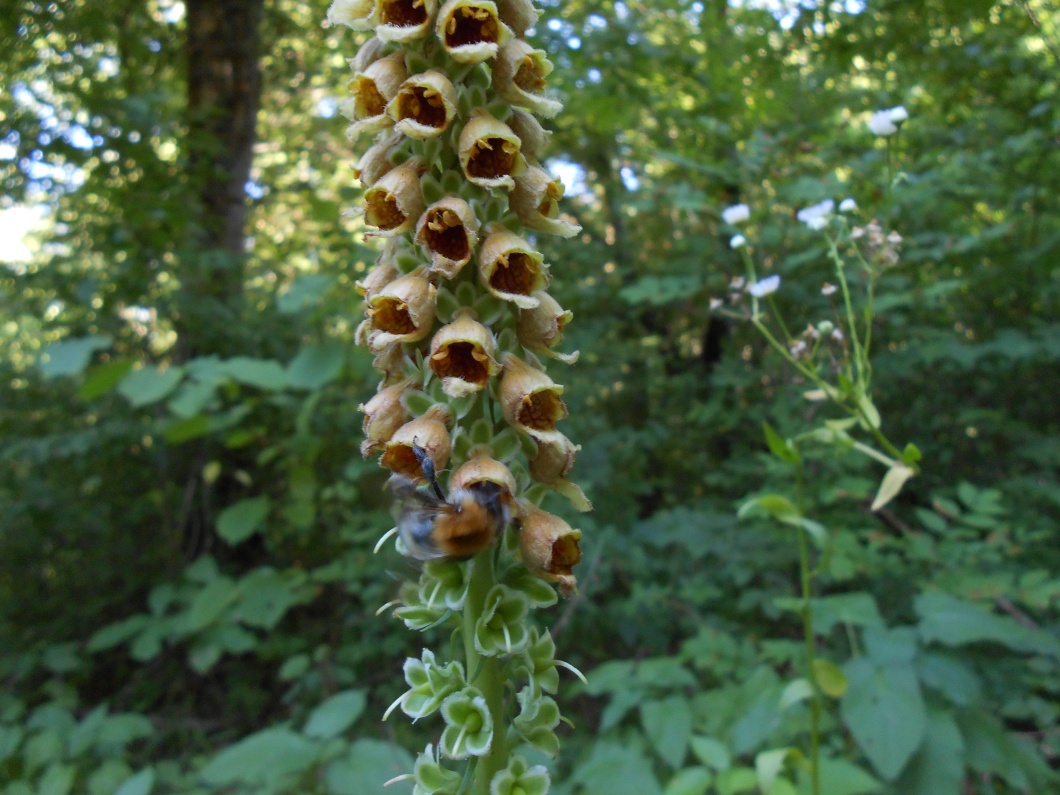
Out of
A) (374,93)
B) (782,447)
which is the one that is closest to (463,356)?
(374,93)

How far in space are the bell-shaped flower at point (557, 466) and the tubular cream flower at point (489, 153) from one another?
0.39 metres

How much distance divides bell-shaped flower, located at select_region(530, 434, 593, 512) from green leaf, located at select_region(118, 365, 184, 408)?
3332 mm

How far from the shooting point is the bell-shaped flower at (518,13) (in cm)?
119

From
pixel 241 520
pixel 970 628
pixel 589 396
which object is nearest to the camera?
pixel 970 628

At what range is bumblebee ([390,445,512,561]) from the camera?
1.09 meters

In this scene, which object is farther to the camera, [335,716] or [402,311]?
[335,716]

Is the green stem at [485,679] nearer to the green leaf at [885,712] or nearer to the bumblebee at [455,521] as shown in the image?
the bumblebee at [455,521]

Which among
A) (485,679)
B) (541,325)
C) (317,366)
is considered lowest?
(317,366)

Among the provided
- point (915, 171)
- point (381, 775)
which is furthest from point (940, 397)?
point (381, 775)

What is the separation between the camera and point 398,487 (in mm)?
1213

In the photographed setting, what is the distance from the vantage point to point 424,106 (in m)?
1.12

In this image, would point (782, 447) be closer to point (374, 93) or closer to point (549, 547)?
point (549, 547)

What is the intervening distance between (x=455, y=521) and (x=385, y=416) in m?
0.20

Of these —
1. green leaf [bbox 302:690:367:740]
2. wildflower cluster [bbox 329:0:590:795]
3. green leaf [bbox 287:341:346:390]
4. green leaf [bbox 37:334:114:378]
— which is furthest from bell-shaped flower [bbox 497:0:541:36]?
green leaf [bbox 37:334:114:378]
